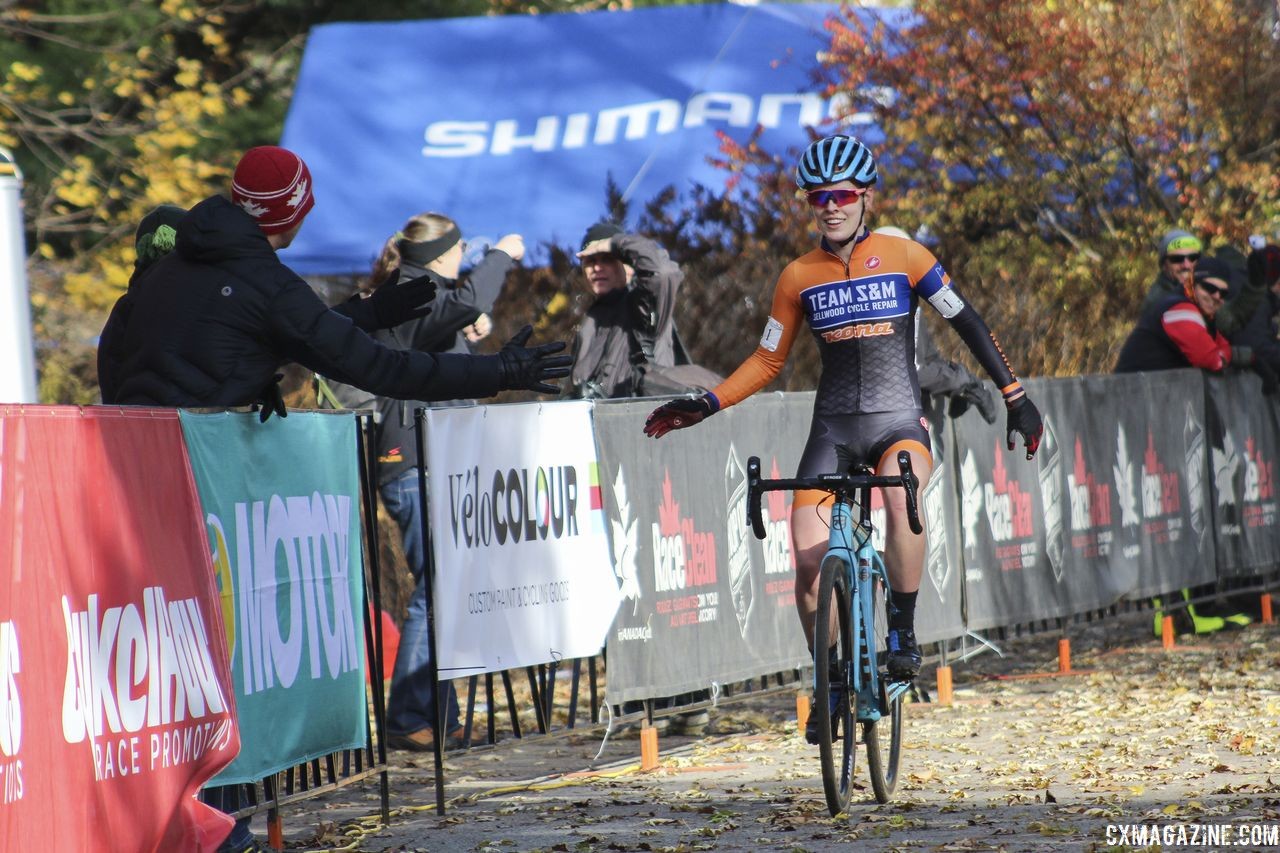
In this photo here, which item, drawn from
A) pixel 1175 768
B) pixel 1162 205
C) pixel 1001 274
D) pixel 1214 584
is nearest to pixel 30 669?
pixel 1175 768

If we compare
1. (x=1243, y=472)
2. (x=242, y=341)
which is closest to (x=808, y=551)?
(x=242, y=341)

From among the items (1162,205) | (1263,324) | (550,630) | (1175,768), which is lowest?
(1175,768)

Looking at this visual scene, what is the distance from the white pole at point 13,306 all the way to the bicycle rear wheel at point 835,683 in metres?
6.41

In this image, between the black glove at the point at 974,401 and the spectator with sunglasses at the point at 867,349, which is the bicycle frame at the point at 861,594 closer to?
the spectator with sunglasses at the point at 867,349

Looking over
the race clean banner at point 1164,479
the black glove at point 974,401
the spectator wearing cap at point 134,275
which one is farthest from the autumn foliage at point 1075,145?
the spectator wearing cap at point 134,275

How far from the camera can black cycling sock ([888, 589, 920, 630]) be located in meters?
7.67

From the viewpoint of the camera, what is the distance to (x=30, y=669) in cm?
490

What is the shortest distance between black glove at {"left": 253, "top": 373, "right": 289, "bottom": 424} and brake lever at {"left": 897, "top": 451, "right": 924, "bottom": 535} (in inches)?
91.1

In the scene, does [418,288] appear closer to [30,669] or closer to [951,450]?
[30,669]

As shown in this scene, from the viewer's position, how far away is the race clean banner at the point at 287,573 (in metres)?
6.27

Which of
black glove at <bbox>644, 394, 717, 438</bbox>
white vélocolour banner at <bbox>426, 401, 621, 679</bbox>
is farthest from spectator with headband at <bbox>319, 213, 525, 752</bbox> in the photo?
black glove at <bbox>644, 394, 717, 438</bbox>

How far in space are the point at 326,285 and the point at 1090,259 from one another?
28.6 ft

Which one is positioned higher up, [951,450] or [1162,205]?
[1162,205]

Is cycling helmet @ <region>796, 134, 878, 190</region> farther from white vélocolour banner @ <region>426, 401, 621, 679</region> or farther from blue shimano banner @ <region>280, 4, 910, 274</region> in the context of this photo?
blue shimano banner @ <region>280, 4, 910, 274</region>
